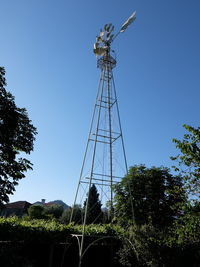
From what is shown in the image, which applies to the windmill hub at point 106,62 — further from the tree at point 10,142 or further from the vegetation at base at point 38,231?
the vegetation at base at point 38,231

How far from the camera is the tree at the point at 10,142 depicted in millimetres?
5340

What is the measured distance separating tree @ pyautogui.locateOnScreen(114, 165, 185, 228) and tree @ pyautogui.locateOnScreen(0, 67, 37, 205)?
32.0 feet

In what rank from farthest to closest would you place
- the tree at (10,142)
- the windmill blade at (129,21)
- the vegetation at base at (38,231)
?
the windmill blade at (129,21), the vegetation at base at (38,231), the tree at (10,142)

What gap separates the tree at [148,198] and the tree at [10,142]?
9.75 metres

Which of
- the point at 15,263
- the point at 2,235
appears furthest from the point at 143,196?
the point at 15,263

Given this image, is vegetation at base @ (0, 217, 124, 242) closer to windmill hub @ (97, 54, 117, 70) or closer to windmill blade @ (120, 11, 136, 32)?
windmill hub @ (97, 54, 117, 70)

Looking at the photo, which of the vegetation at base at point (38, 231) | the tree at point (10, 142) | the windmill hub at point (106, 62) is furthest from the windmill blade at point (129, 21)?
the vegetation at base at point (38, 231)

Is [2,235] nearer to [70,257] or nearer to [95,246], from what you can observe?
[70,257]

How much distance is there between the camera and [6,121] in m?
5.40

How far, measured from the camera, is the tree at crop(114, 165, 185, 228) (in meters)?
15.0

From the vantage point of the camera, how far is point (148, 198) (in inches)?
610

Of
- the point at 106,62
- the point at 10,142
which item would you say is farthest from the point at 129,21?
the point at 10,142

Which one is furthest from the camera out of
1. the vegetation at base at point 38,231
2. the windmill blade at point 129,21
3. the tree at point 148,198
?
the tree at point 148,198

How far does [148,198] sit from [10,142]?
41.2 ft
